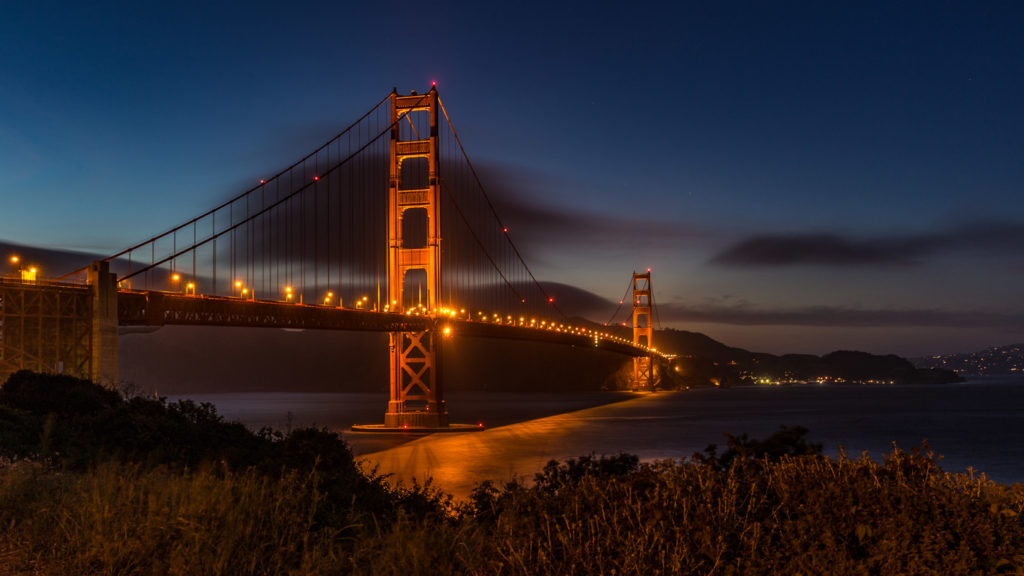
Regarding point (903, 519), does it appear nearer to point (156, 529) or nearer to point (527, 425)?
point (156, 529)

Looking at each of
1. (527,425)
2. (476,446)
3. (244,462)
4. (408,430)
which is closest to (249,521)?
(244,462)

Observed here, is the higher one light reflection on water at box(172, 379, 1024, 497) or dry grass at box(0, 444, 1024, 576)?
dry grass at box(0, 444, 1024, 576)

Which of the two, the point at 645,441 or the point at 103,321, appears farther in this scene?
the point at 645,441

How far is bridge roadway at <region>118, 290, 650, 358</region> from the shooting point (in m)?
37.2

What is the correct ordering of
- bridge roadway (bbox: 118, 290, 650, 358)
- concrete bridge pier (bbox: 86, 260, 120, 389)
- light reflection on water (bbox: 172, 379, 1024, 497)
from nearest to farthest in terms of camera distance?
1. concrete bridge pier (bbox: 86, 260, 120, 389)
2. bridge roadway (bbox: 118, 290, 650, 358)
3. light reflection on water (bbox: 172, 379, 1024, 497)

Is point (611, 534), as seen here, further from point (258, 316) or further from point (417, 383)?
point (417, 383)

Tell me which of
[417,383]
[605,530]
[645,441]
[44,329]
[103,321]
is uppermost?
[103,321]

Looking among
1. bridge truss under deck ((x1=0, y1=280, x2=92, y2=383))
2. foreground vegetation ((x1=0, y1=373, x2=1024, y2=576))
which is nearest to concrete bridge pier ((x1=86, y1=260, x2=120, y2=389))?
bridge truss under deck ((x1=0, y1=280, x2=92, y2=383))

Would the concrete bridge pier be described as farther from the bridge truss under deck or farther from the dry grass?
the dry grass

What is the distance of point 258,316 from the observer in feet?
152

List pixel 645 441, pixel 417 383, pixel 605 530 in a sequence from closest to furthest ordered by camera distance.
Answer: pixel 605 530 < pixel 417 383 < pixel 645 441

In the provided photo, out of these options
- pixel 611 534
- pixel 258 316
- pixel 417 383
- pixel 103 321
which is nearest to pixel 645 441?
pixel 417 383

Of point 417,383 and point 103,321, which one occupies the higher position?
point 103,321

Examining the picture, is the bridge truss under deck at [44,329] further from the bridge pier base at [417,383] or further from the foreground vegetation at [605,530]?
the bridge pier base at [417,383]
